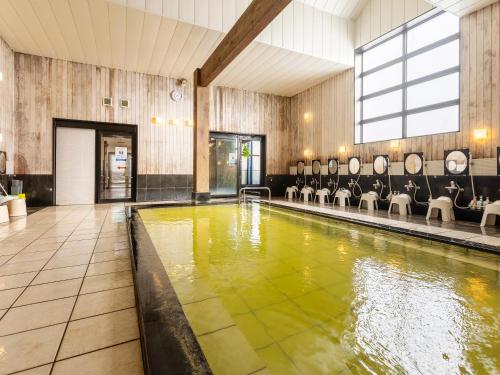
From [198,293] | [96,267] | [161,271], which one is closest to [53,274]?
[96,267]

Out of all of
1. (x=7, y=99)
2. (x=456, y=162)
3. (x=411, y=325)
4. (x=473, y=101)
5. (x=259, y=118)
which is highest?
(x=259, y=118)

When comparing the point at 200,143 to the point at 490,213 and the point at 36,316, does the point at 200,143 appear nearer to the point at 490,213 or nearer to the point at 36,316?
the point at 36,316

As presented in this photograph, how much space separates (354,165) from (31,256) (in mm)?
7063

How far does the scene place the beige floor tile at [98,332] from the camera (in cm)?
132

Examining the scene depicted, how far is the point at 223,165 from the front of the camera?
9242 mm

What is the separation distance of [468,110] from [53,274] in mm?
6897

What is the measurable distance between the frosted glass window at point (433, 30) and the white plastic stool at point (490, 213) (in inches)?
141

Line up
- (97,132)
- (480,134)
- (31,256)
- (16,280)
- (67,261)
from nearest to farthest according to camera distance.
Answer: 1. (16,280)
2. (67,261)
3. (31,256)
4. (480,134)
5. (97,132)

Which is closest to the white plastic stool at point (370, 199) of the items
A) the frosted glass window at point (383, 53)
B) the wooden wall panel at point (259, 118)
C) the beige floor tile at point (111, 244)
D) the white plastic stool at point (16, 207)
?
the frosted glass window at point (383, 53)

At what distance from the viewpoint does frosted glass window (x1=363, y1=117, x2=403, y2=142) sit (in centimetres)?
645

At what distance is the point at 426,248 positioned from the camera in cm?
315

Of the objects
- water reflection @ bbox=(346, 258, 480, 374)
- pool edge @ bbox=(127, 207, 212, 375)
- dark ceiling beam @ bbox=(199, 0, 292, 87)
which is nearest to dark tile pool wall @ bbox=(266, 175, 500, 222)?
water reflection @ bbox=(346, 258, 480, 374)

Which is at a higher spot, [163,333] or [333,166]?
[333,166]

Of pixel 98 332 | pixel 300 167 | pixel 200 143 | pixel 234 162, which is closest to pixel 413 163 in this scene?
pixel 300 167
